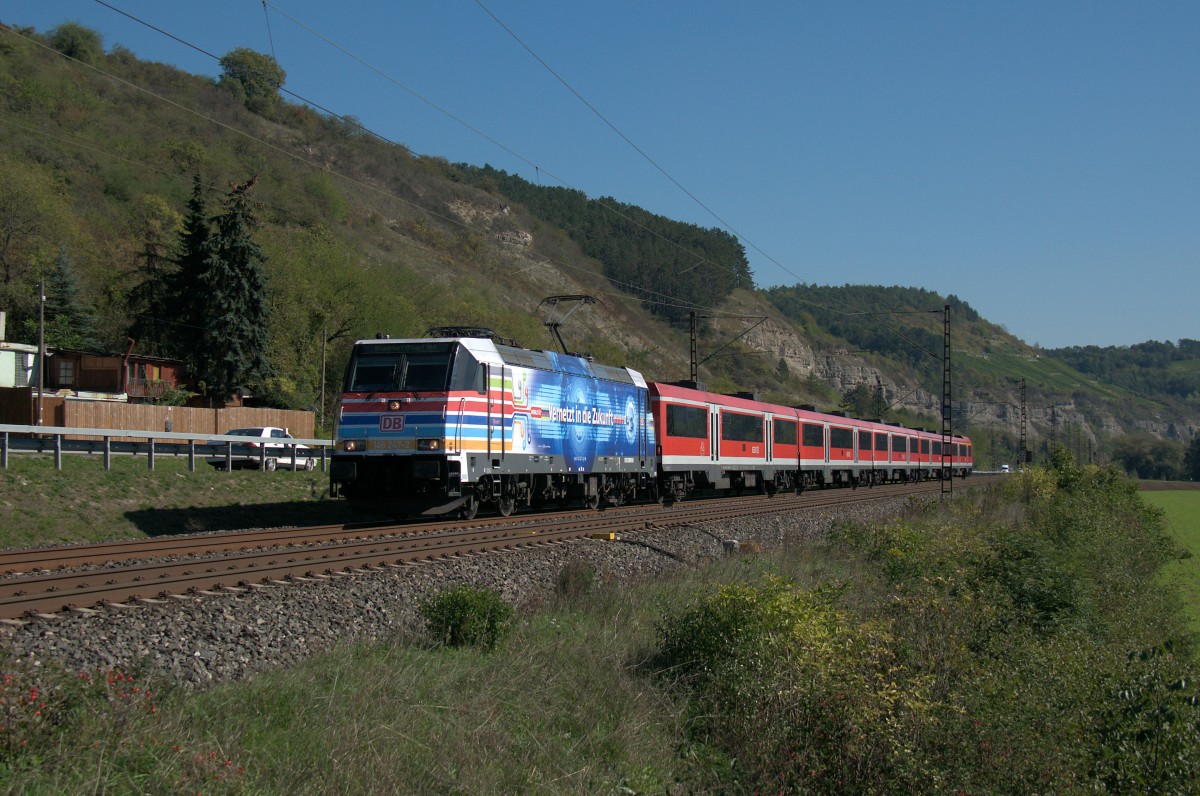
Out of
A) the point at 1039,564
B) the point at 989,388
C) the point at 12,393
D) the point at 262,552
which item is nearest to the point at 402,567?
the point at 262,552

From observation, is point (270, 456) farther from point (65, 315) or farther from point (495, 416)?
point (65, 315)

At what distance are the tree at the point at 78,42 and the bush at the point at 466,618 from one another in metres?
134

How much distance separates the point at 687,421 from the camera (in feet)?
97.1

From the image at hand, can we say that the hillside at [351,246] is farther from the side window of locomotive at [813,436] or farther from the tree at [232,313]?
the side window of locomotive at [813,436]

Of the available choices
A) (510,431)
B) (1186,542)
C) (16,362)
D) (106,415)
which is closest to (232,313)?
(16,362)

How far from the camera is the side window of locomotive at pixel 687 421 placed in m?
28.6

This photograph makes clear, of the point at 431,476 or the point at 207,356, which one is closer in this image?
the point at 431,476

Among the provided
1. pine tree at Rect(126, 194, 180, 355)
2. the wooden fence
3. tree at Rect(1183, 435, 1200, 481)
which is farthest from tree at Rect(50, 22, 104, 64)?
tree at Rect(1183, 435, 1200, 481)

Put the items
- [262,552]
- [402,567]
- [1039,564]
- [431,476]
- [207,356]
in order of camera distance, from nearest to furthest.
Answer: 1. [402,567]
2. [262,552]
3. [1039,564]
4. [431,476]
5. [207,356]

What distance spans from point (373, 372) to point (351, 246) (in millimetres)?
71977

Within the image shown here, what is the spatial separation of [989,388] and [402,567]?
19291 centimetres

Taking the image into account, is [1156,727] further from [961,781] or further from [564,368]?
[564,368]

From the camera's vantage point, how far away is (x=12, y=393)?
38031 millimetres

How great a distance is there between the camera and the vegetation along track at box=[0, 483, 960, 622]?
9.71m
